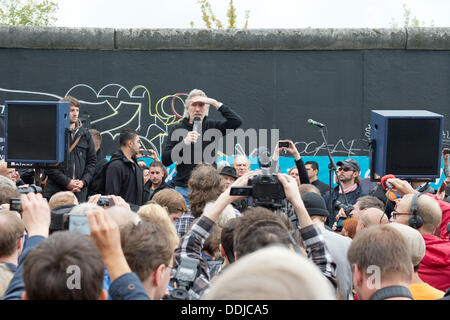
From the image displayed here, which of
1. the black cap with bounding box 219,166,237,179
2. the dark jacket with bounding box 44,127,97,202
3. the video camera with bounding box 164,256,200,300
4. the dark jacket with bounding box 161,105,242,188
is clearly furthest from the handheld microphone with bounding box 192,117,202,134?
the video camera with bounding box 164,256,200,300

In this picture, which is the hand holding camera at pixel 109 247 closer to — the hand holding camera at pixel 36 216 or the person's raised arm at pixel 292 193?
the hand holding camera at pixel 36 216

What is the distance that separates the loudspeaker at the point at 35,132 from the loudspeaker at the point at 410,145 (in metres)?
2.90

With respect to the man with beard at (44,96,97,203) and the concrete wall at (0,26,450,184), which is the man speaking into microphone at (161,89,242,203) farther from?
the concrete wall at (0,26,450,184)

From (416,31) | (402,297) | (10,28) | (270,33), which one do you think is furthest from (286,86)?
(402,297)

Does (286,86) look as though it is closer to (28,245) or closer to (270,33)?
(270,33)

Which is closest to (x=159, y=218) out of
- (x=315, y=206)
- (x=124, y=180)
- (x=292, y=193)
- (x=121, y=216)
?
Result: (x=121, y=216)

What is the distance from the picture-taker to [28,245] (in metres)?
2.48

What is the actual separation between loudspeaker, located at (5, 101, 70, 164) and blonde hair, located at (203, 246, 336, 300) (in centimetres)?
444

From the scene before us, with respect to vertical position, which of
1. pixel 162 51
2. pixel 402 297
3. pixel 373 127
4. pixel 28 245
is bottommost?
pixel 402 297

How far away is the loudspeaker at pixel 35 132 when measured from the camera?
559cm

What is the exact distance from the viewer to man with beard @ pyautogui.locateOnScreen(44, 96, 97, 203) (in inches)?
261
